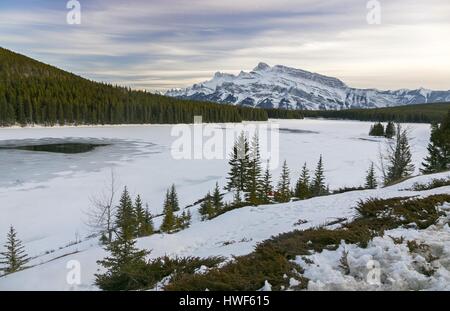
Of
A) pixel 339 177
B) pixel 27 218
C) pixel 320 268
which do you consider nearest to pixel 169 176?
pixel 27 218

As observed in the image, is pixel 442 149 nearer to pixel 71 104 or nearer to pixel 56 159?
pixel 56 159

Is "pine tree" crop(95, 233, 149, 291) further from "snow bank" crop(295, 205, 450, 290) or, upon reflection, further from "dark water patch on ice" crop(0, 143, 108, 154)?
"dark water patch on ice" crop(0, 143, 108, 154)

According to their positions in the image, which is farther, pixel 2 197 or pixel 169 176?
pixel 169 176

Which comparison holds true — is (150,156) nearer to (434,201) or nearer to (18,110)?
(434,201)

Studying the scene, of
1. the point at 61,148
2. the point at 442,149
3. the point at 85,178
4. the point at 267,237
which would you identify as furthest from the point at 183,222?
the point at 61,148

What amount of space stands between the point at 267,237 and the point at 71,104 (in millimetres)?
113988

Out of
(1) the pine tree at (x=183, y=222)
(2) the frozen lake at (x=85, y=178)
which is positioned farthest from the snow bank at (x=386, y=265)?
(2) the frozen lake at (x=85, y=178)

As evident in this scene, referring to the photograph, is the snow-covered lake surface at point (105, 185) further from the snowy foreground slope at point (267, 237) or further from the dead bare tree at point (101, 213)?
the dead bare tree at point (101, 213)

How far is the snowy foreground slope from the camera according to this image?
6.02 m

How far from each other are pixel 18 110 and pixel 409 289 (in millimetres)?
115857

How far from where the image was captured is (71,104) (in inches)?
4439

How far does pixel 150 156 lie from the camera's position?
1962 inches

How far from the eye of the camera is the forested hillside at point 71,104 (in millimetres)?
104438

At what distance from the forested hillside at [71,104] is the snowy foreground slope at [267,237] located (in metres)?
99.4
